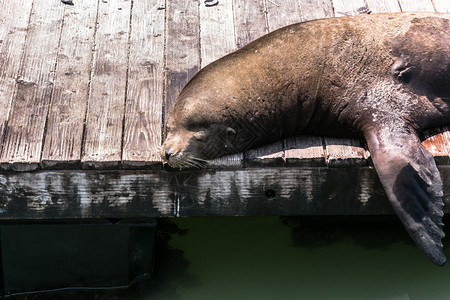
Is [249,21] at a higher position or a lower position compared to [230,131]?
higher

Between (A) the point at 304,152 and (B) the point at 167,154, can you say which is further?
(A) the point at 304,152

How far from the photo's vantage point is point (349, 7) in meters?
4.38

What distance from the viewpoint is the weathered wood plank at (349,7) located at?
432 centimetres

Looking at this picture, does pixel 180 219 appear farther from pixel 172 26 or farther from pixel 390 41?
pixel 390 41

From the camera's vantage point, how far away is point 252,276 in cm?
381

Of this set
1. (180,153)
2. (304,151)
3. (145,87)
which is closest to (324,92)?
(304,151)

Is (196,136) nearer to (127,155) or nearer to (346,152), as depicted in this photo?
(127,155)

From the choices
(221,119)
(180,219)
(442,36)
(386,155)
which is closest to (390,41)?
(442,36)

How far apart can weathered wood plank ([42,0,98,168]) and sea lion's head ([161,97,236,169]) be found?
1.66 ft

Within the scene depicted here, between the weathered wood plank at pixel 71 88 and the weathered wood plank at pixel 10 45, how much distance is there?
0.24 metres

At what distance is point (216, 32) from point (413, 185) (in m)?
1.81

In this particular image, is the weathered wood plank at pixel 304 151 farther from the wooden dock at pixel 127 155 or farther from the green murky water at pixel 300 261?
the green murky water at pixel 300 261

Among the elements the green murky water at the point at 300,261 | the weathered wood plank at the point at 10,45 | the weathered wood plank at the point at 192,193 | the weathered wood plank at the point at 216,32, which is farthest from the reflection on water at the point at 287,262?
the weathered wood plank at the point at 10,45

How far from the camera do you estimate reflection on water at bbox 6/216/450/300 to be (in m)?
3.74
